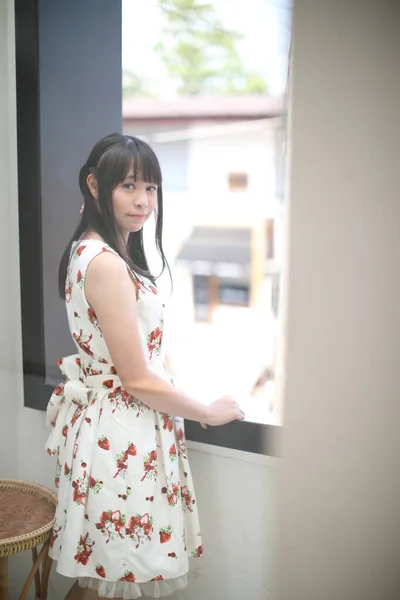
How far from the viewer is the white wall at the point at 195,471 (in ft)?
5.06

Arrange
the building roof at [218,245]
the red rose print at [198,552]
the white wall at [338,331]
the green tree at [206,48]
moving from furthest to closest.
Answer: the red rose print at [198,552], the building roof at [218,245], the green tree at [206,48], the white wall at [338,331]

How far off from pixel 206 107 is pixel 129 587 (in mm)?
1128

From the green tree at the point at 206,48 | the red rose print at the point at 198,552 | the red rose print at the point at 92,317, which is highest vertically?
the green tree at the point at 206,48

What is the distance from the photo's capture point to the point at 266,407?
132 centimetres

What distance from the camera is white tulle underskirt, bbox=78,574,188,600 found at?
1447mm

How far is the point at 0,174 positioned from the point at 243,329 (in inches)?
41.2

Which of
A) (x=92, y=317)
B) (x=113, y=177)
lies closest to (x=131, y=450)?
(x=92, y=317)

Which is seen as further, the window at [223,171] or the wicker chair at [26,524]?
the wicker chair at [26,524]

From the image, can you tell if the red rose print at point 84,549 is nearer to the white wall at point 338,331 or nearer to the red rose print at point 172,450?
the red rose print at point 172,450

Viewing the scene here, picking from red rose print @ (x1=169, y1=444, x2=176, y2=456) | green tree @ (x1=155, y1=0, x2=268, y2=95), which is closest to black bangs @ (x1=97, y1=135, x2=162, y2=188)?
green tree @ (x1=155, y1=0, x2=268, y2=95)

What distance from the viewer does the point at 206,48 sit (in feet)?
3.09

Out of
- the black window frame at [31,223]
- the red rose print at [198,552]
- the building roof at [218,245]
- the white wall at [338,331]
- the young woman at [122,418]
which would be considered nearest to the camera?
the white wall at [338,331]

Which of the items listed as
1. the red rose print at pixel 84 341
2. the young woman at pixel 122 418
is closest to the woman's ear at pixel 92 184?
A: the young woman at pixel 122 418

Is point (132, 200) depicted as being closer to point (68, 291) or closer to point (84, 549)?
point (68, 291)
